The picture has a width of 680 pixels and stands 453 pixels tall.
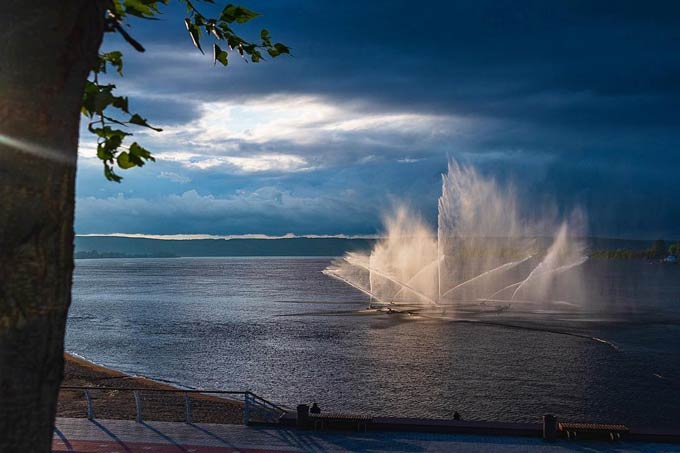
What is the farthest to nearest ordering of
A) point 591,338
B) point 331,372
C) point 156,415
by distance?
1. point 591,338
2. point 331,372
3. point 156,415

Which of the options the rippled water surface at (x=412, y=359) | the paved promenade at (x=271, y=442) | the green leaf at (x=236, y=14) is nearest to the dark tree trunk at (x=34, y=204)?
the green leaf at (x=236, y=14)

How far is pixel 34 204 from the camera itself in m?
3.52

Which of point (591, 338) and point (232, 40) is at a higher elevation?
point (232, 40)

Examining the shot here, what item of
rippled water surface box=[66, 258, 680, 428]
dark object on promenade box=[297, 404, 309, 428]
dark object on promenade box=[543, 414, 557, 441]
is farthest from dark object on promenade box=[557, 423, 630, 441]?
rippled water surface box=[66, 258, 680, 428]

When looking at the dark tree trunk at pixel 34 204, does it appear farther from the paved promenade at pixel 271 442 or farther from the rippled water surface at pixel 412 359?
the rippled water surface at pixel 412 359

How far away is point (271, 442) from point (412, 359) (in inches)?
1713

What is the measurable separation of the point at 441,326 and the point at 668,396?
4697 cm

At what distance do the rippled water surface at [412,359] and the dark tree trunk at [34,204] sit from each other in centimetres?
4007

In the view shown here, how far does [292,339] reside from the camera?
80.6 meters

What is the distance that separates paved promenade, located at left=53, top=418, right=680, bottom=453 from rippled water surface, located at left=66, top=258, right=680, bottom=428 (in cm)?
1880

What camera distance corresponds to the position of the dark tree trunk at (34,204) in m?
3.47

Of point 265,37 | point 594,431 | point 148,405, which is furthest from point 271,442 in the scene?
point 148,405

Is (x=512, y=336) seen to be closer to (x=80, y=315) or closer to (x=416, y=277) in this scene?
(x=80, y=315)

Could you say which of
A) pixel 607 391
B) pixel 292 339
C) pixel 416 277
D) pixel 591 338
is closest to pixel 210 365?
pixel 292 339
